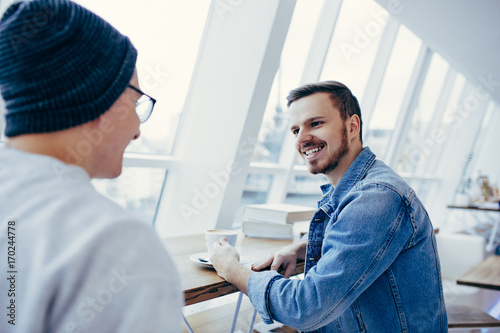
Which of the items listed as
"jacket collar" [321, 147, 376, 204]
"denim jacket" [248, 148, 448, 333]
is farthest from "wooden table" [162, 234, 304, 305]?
"jacket collar" [321, 147, 376, 204]

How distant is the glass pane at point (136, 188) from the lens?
2506mm

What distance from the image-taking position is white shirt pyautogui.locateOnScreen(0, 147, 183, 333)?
0.43 meters

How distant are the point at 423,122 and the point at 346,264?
6238mm

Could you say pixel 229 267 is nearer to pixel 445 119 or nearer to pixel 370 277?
pixel 370 277

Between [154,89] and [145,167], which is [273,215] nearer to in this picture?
Answer: [145,167]

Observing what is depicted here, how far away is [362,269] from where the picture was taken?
1030 mm

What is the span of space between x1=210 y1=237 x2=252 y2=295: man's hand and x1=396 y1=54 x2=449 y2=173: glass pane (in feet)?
17.1

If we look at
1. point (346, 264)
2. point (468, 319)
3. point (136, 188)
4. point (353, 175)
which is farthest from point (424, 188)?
point (346, 264)

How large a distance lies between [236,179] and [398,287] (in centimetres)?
160

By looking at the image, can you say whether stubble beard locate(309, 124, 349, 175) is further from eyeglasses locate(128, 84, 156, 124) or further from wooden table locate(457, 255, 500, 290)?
wooden table locate(457, 255, 500, 290)

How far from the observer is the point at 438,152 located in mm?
7160

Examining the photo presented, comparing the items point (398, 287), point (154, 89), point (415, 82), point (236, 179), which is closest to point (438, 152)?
point (415, 82)

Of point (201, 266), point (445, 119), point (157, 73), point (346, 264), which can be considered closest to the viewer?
point (346, 264)

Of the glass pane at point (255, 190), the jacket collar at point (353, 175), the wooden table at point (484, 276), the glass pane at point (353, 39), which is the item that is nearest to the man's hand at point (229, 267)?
the jacket collar at point (353, 175)
